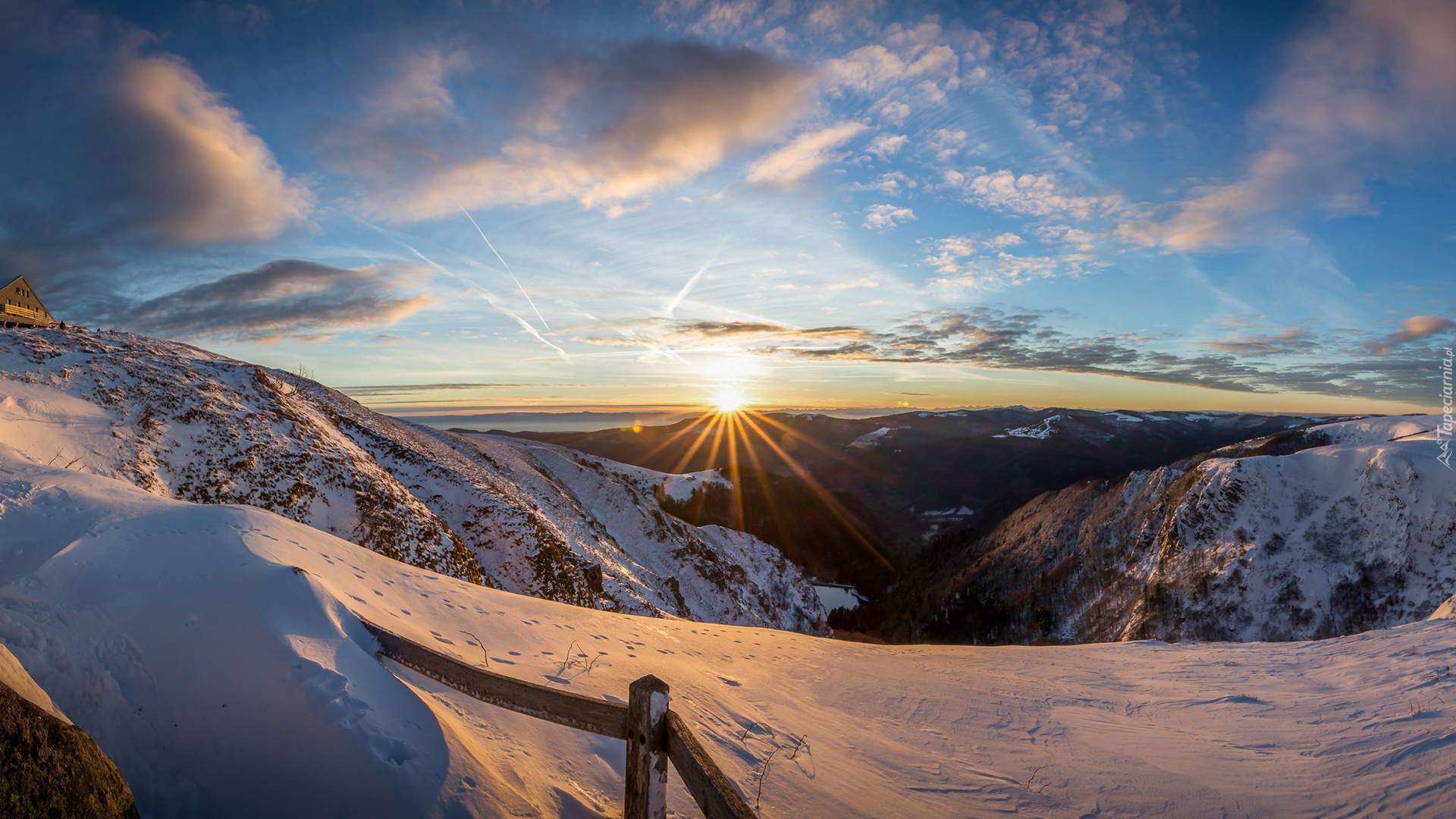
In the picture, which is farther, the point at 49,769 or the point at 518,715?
the point at 518,715

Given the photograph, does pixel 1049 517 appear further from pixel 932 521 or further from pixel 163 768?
pixel 932 521

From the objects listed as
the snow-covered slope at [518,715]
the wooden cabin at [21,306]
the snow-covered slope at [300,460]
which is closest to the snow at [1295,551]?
the snow-covered slope at [518,715]

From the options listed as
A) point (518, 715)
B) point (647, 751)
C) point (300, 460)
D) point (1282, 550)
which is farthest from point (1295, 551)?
point (300, 460)

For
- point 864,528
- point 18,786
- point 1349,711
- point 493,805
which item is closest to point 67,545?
point 18,786

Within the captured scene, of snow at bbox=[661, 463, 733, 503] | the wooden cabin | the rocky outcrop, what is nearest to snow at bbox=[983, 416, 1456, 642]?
snow at bbox=[661, 463, 733, 503]

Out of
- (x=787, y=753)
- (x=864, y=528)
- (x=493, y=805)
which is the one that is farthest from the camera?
(x=864, y=528)

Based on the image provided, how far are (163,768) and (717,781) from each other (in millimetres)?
3995

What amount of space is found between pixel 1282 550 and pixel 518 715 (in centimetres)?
5424

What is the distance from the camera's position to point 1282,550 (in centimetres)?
3869

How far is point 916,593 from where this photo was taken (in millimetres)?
96750

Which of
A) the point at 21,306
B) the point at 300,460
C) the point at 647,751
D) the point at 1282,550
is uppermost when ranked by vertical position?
the point at 21,306

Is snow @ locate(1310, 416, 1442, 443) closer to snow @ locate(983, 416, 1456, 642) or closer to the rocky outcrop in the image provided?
snow @ locate(983, 416, 1456, 642)

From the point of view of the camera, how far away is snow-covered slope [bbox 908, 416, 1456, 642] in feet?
109

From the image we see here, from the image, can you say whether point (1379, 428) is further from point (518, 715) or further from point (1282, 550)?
point (518, 715)
